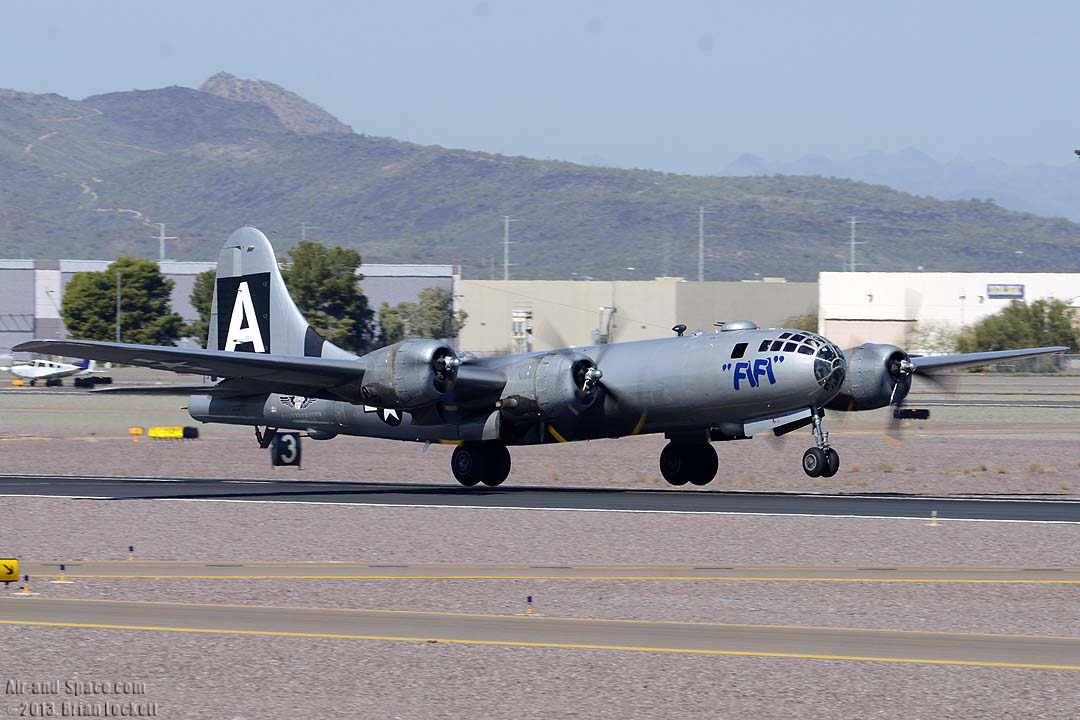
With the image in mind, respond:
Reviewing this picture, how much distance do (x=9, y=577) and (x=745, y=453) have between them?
34277mm

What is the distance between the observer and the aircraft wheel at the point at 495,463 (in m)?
35.2

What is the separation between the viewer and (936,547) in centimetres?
2358

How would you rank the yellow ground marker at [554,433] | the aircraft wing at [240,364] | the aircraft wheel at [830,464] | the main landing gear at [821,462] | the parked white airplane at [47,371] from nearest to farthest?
1. the aircraft wing at [240,364]
2. the aircraft wheel at [830,464]
3. the main landing gear at [821,462]
4. the yellow ground marker at [554,433]
5. the parked white airplane at [47,371]

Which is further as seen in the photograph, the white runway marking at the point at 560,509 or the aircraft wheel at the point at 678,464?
the aircraft wheel at the point at 678,464

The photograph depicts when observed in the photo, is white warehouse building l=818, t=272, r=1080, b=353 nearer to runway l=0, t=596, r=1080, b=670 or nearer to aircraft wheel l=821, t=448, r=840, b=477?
aircraft wheel l=821, t=448, r=840, b=477

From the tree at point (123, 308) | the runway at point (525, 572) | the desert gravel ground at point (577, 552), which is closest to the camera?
the desert gravel ground at point (577, 552)

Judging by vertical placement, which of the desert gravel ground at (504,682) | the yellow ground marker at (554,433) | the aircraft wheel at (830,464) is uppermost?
the yellow ground marker at (554,433)

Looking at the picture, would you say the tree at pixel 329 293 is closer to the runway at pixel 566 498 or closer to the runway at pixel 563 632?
the runway at pixel 566 498

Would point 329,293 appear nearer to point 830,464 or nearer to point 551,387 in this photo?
point 551,387

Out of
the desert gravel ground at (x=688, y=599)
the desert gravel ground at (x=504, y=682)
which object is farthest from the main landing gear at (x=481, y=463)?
the desert gravel ground at (x=504, y=682)

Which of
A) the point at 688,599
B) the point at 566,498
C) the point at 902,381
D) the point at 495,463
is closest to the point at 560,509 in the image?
the point at 566,498

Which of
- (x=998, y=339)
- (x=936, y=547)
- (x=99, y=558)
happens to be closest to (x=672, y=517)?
(x=936, y=547)

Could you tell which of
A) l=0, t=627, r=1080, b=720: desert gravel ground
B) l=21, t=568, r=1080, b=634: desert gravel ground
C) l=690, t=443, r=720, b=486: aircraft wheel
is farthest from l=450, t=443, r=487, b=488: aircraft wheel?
l=0, t=627, r=1080, b=720: desert gravel ground

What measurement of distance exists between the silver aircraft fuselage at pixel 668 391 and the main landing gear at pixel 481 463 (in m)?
0.60
